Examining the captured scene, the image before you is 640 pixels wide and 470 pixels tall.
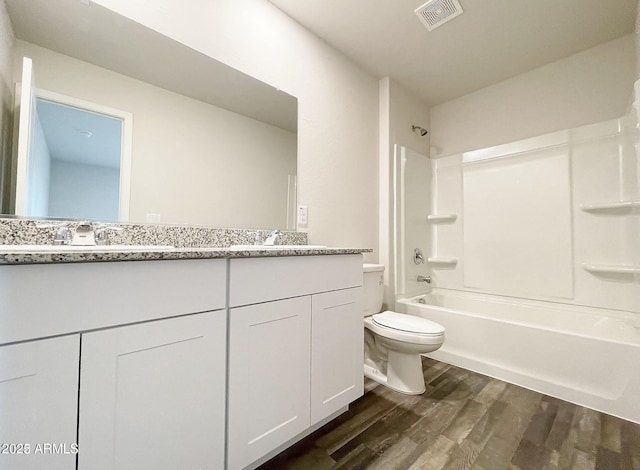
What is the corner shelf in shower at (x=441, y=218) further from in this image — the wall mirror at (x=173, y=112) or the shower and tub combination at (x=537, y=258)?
the wall mirror at (x=173, y=112)

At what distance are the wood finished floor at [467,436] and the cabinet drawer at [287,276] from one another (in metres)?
0.71

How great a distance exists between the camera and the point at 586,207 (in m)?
1.98

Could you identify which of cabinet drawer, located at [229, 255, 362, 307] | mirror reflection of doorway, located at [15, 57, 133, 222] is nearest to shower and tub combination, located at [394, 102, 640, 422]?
cabinet drawer, located at [229, 255, 362, 307]

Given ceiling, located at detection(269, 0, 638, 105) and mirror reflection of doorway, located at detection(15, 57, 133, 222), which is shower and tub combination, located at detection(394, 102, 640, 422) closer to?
ceiling, located at detection(269, 0, 638, 105)

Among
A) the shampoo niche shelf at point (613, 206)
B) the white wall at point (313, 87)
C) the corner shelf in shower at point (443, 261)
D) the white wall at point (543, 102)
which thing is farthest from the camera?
the corner shelf in shower at point (443, 261)

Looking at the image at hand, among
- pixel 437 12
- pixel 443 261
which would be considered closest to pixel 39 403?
pixel 437 12

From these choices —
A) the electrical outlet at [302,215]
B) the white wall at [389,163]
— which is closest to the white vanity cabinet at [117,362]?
the electrical outlet at [302,215]

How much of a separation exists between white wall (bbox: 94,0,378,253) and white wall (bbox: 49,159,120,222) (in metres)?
0.72

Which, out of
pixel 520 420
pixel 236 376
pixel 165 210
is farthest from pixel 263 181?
pixel 520 420

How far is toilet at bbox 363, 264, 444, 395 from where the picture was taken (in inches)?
61.4

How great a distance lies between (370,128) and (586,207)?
174 cm

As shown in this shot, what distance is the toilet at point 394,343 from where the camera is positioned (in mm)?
1559

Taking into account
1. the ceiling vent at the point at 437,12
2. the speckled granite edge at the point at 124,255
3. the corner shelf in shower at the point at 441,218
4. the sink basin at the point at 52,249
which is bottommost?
the speckled granite edge at the point at 124,255

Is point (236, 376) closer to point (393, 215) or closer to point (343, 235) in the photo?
point (343, 235)
